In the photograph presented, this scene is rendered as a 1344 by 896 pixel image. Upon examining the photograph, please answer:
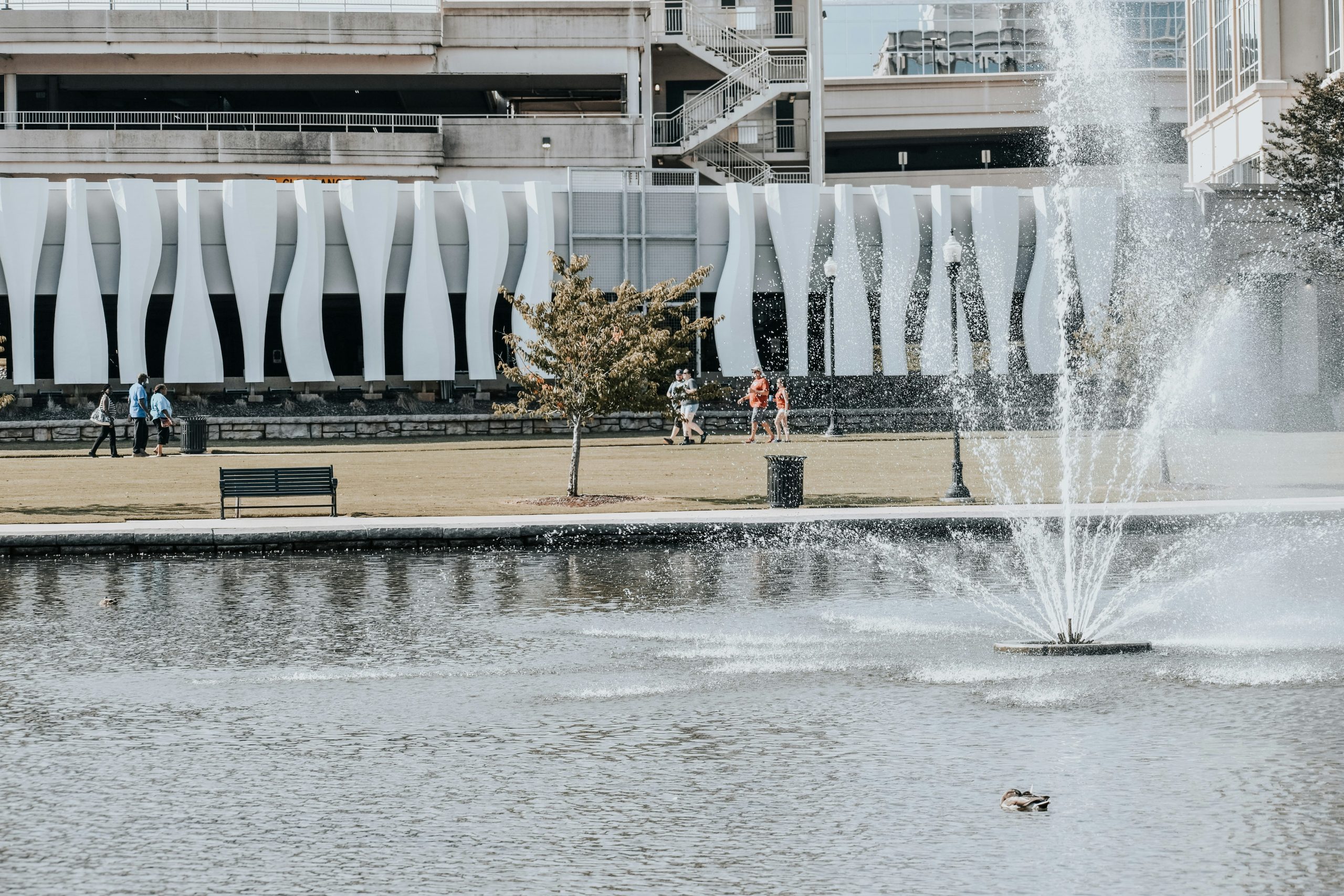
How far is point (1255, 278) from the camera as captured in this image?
49.7m

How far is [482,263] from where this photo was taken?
47.7 meters

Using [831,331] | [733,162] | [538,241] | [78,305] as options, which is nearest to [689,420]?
[831,331]

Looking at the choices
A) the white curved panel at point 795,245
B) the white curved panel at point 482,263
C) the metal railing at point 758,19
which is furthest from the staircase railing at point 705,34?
the white curved panel at point 482,263

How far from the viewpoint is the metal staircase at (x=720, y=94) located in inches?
2165

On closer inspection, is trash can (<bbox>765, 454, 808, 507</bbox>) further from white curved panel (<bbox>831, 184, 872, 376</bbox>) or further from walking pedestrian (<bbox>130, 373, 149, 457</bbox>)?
white curved panel (<bbox>831, 184, 872, 376</bbox>)

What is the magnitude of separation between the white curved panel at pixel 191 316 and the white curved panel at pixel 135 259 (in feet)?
2.28

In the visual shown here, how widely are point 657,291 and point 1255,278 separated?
1204 inches

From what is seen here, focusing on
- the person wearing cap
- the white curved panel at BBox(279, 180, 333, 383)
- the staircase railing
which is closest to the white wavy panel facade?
the staircase railing

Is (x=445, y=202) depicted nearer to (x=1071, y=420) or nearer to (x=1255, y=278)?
(x=1071, y=420)

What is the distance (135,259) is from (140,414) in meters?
14.2

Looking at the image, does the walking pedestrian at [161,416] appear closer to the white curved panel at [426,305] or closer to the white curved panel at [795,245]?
the white curved panel at [426,305]

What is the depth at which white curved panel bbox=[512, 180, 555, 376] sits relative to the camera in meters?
47.2

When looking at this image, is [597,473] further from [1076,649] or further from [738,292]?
[738,292]

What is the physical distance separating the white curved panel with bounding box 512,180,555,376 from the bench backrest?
2767cm
